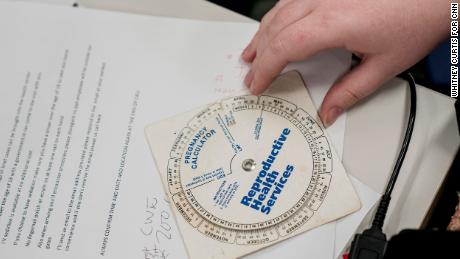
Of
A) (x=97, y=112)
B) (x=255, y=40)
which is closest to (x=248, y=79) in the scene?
(x=255, y=40)

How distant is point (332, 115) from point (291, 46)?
10 cm

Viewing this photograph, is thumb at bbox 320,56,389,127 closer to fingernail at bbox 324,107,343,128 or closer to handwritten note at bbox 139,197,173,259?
fingernail at bbox 324,107,343,128

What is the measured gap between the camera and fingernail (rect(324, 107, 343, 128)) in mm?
635

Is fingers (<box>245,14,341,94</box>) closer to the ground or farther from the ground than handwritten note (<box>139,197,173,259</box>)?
farther from the ground

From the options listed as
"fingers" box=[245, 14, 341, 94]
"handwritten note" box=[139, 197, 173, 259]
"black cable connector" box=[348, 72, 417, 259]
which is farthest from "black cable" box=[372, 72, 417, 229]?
"handwritten note" box=[139, 197, 173, 259]

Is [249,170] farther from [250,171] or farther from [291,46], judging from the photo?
[291,46]

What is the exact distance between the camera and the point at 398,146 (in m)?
0.62

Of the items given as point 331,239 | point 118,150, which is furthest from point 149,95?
point 331,239

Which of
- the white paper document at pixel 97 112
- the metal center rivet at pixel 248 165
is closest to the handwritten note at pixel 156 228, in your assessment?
the white paper document at pixel 97 112

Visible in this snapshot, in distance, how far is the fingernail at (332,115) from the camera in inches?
25.0

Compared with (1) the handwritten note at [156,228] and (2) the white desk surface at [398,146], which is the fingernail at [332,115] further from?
(1) the handwritten note at [156,228]

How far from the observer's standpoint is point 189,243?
58 centimetres

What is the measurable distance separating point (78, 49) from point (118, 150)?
18 cm

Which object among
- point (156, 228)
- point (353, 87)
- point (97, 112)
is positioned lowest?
point (156, 228)
